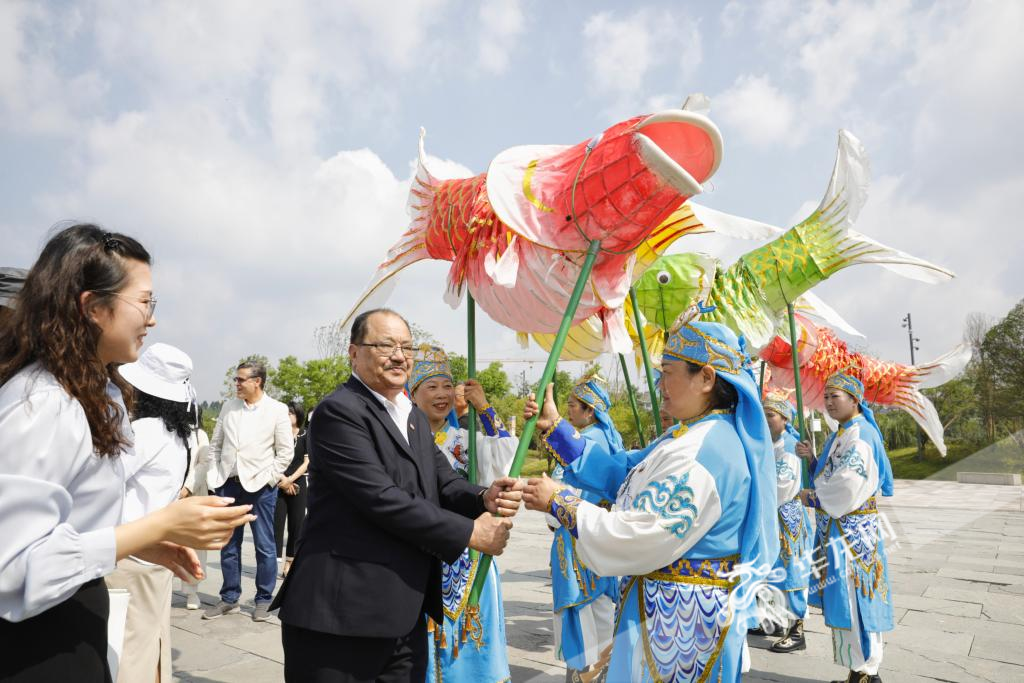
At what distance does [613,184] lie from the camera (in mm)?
2367

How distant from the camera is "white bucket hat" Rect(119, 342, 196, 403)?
293 centimetres

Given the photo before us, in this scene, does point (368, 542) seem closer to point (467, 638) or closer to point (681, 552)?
point (681, 552)

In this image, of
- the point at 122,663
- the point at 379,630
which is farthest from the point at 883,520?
the point at 122,663

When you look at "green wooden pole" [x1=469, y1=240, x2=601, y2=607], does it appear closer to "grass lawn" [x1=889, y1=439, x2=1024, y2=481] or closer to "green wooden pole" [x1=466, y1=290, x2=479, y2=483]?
"green wooden pole" [x1=466, y1=290, x2=479, y2=483]

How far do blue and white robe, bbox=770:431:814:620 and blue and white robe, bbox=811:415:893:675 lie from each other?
49 cm

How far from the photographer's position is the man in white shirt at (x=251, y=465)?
5.10 metres

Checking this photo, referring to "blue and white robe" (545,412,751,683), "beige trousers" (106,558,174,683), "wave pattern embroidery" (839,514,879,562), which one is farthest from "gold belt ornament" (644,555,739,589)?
"wave pattern embroidery" (839,514,879,562)

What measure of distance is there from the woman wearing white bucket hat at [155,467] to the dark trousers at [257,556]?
2.02 meters

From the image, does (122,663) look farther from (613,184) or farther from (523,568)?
(523,568)

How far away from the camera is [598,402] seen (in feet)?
13.5

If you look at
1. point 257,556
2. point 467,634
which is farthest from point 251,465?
point 467,634

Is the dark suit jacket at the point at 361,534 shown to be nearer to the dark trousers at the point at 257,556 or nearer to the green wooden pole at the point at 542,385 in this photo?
the green wooden pole at the point at 542,385

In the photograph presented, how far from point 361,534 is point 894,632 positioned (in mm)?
4753

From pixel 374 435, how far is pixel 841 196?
384 centimetres
